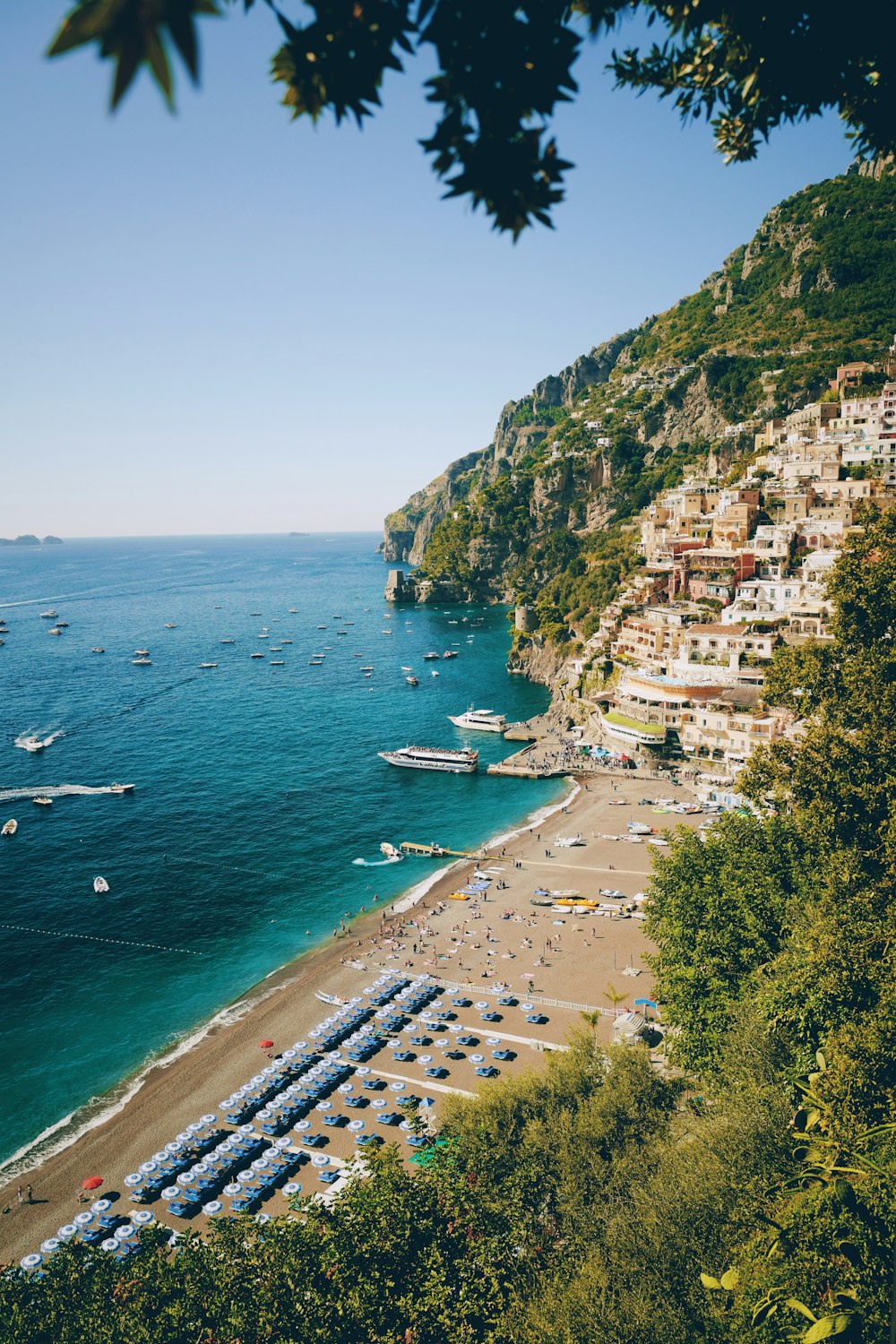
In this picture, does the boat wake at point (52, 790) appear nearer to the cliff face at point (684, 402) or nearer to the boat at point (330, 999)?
the boat at point (330, 999)

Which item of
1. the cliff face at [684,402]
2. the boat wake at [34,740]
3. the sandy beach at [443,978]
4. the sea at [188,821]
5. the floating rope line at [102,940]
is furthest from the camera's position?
the cliff face at [684,402]

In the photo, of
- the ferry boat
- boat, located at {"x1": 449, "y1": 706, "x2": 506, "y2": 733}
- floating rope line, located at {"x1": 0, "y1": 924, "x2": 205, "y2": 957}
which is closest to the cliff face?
boat, located at {"x1": 449, "y1": 706, "x2": 506, "y2": 733}

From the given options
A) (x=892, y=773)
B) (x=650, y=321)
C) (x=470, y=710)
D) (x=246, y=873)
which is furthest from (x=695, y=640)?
(x=650, y=321)

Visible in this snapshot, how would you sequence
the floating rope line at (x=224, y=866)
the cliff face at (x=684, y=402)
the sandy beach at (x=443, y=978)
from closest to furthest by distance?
the sandy beach at (x=443, y=978), the floating rope line at (x=224, y=866), the cliff face at (x=684, y=402)

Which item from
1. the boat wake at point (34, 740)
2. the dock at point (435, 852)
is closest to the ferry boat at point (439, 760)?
the dock at point (435, 852)

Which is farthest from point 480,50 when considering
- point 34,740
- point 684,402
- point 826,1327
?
point 684,402

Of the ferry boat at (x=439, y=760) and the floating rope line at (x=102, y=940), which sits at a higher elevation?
the ferry boat at (x=439, y=760)

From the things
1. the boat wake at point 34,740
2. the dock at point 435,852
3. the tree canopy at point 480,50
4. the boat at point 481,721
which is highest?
the tree canopy at point 480,50
